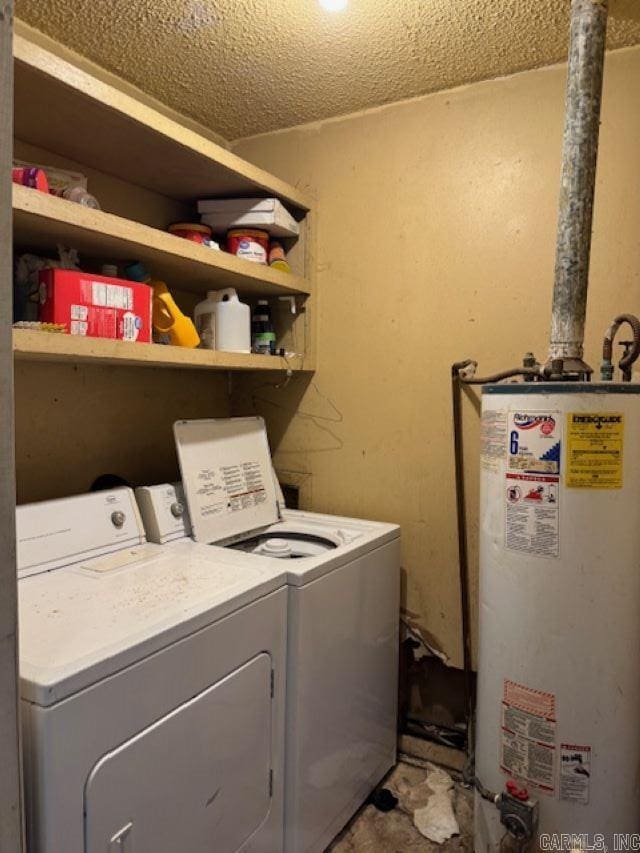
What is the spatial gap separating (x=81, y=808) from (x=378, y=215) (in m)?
2.04

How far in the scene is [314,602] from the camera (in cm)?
159

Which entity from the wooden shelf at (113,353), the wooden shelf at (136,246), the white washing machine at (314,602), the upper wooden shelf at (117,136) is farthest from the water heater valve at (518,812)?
the upper wooden shelf at (117,136)

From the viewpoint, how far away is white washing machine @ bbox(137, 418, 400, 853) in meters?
1.56

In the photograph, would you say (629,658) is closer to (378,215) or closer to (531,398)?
(531,398)

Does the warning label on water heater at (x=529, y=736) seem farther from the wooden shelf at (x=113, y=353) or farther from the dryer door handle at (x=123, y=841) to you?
the wooden shelf at (x=113, y=353)

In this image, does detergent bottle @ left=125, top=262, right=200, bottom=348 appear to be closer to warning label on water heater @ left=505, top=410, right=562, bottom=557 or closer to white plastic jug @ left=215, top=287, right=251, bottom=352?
white plastic jug @ left=215, top=287, right=251, bottom=352

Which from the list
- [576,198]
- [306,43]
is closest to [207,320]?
[306,43]

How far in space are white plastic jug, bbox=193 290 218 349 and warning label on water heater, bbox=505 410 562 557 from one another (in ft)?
3.64

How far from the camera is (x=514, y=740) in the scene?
4.95ft

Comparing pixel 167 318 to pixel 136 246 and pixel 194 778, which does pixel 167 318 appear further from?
pixel 194 778

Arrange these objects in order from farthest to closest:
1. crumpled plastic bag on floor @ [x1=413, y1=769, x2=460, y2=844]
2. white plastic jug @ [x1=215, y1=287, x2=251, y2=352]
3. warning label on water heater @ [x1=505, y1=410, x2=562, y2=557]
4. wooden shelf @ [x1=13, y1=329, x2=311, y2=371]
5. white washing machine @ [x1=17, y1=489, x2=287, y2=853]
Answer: white plastic jug @ [x1=215, y1=287, x2=251, y2=352] < crumpled plastic bag on floor @ [x1=413, y1=769, x2=460, y2=844] < warning label on water heater @ [x1=505, y1=410, x2=562, y2=557] < wooden shelf @ [x1=13, y1=329, x2=311, y2=371] < white washing machine @ [x1=17, y1=489, x2=287, y2=853]

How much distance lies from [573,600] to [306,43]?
5.91ft

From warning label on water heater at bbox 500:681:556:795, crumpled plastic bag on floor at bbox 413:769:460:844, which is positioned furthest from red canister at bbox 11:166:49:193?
crumpled plastic bag on floor at bbox 413:769:460:844

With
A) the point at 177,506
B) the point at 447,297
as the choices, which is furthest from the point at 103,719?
the point at 447,297
